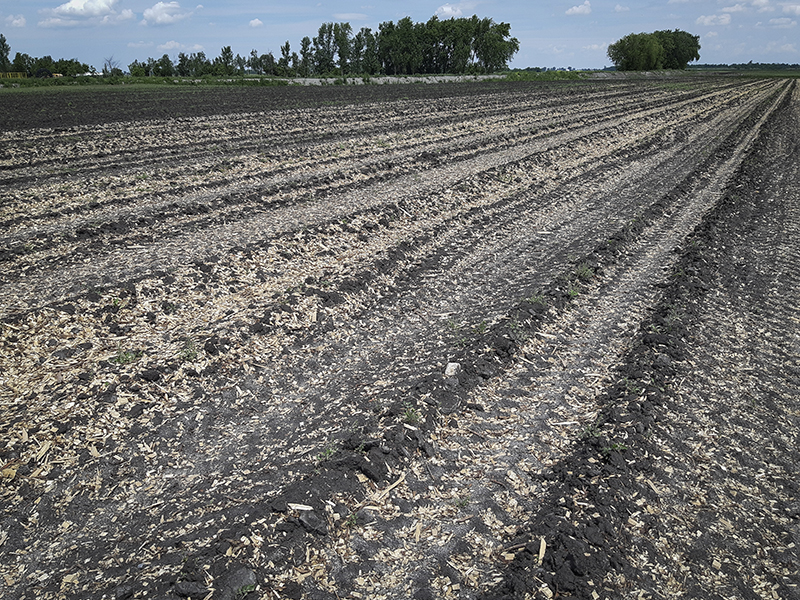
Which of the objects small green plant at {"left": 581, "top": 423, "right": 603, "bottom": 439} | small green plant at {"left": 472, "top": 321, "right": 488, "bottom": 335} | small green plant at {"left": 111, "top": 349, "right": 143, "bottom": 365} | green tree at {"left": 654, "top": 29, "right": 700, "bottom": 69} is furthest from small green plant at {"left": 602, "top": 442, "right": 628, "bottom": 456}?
green tree at {"left": 654, "top": 29, "right": 700, "bottom": 69}

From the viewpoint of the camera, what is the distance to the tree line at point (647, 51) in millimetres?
130125

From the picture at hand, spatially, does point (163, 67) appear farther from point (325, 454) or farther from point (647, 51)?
point (647, 51)

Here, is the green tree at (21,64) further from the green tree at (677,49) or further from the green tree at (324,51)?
the green tree at (677,49)

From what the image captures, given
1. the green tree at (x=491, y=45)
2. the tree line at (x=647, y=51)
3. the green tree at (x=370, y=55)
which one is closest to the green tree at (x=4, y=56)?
the green tree at (x=370, y=55)

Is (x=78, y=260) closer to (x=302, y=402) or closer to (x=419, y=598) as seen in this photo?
(x=302, y=402)

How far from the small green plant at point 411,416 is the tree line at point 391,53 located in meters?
94.1

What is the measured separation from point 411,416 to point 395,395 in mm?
602

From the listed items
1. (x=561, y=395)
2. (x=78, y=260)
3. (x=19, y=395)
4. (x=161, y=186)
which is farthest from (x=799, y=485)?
(x=161, y=186)

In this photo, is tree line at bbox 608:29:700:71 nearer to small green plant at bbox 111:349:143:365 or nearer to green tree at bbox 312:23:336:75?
green tree at bbox 312:23:336:75

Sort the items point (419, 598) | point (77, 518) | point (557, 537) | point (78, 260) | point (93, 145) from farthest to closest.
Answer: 1. point (93, 145)
2. point (78, 260)
3. point (77, 518)
4. point (557, 537)
5. point (419, 598)

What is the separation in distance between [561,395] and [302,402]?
3042mm

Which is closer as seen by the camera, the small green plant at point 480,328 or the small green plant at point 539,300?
the small green plant at point 480,328

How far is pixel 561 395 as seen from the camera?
621cm

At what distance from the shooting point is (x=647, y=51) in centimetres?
13025
